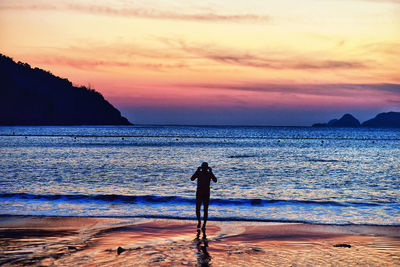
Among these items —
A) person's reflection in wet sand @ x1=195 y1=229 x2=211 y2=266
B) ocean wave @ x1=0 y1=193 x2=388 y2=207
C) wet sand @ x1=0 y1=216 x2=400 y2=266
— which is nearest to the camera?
person's reflection in wet sand @ x1=195 y1=229 x2=211 y2=266

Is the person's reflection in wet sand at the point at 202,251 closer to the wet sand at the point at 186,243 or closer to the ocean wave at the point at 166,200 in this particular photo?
the wet sand at the point at 186,243

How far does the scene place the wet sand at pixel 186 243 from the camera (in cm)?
1073

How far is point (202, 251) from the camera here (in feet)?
38.0

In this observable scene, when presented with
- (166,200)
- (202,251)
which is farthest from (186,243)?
(166,200)

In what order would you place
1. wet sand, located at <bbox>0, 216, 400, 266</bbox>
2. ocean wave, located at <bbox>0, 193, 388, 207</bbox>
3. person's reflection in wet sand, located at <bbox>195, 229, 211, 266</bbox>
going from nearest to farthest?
person's reflection in wet sand, located at <bbox>195, 229, 211, 266</bbox> < wet sand, located at <bbox>0, 216, 400, 266</bbox> < ocean wave, located at <bbox>0, 193, 388, 207</bbox>

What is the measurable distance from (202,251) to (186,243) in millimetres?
1061

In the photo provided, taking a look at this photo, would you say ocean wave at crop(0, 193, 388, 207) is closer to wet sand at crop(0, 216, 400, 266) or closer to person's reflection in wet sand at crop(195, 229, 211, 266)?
wet sand at crop(0, 216, 400, 266)

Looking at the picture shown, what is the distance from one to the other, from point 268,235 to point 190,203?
8.35 meters

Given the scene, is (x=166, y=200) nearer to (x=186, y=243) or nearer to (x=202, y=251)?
(x=186, y=243)

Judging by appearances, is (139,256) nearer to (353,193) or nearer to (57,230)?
(57,230)

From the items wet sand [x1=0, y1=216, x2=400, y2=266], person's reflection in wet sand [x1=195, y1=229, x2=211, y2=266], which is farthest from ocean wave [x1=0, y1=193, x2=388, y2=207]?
person's reflection in wet sand [x1=195, y1=229, x2=211, y2=266]

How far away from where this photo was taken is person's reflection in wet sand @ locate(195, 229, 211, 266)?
1051cm

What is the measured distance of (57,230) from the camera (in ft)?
47.6

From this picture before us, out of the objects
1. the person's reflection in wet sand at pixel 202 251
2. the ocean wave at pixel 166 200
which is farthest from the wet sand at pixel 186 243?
the ocean wave at pixel 166 200
